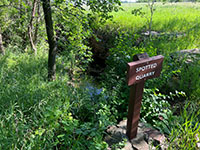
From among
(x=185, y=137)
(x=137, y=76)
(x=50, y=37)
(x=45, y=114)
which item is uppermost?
(x=50, y=37)

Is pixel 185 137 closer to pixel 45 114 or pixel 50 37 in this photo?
pixel 45 114

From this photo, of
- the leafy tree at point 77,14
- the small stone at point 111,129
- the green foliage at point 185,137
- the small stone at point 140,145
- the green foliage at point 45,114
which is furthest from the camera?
the leafy tree at point 77,14

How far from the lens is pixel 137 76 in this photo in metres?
2.02

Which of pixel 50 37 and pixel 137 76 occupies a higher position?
pixel 50 37

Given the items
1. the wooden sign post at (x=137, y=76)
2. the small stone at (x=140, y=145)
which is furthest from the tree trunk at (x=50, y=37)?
the small stone at (x=140, y=145)

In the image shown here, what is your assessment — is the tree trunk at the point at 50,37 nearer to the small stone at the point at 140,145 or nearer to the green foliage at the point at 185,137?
the small stone at the point at 140,145

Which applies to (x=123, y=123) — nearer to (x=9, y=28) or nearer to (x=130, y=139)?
(x=130, y=139)

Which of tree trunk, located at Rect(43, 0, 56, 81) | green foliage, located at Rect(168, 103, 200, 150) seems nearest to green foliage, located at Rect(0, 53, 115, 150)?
tree trunk, located at Rect(43, 0, 56, 81)

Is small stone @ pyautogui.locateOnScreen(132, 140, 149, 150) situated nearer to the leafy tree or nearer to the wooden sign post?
the wooden sign post

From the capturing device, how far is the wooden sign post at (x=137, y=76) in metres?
1.97

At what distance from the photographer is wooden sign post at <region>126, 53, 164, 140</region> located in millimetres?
1971

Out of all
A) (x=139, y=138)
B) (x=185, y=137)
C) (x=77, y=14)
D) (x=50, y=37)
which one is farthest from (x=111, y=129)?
(x=77, y=14)

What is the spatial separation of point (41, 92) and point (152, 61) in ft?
5.86

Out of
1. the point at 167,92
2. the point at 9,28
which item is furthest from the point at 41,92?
the point at 9,28
